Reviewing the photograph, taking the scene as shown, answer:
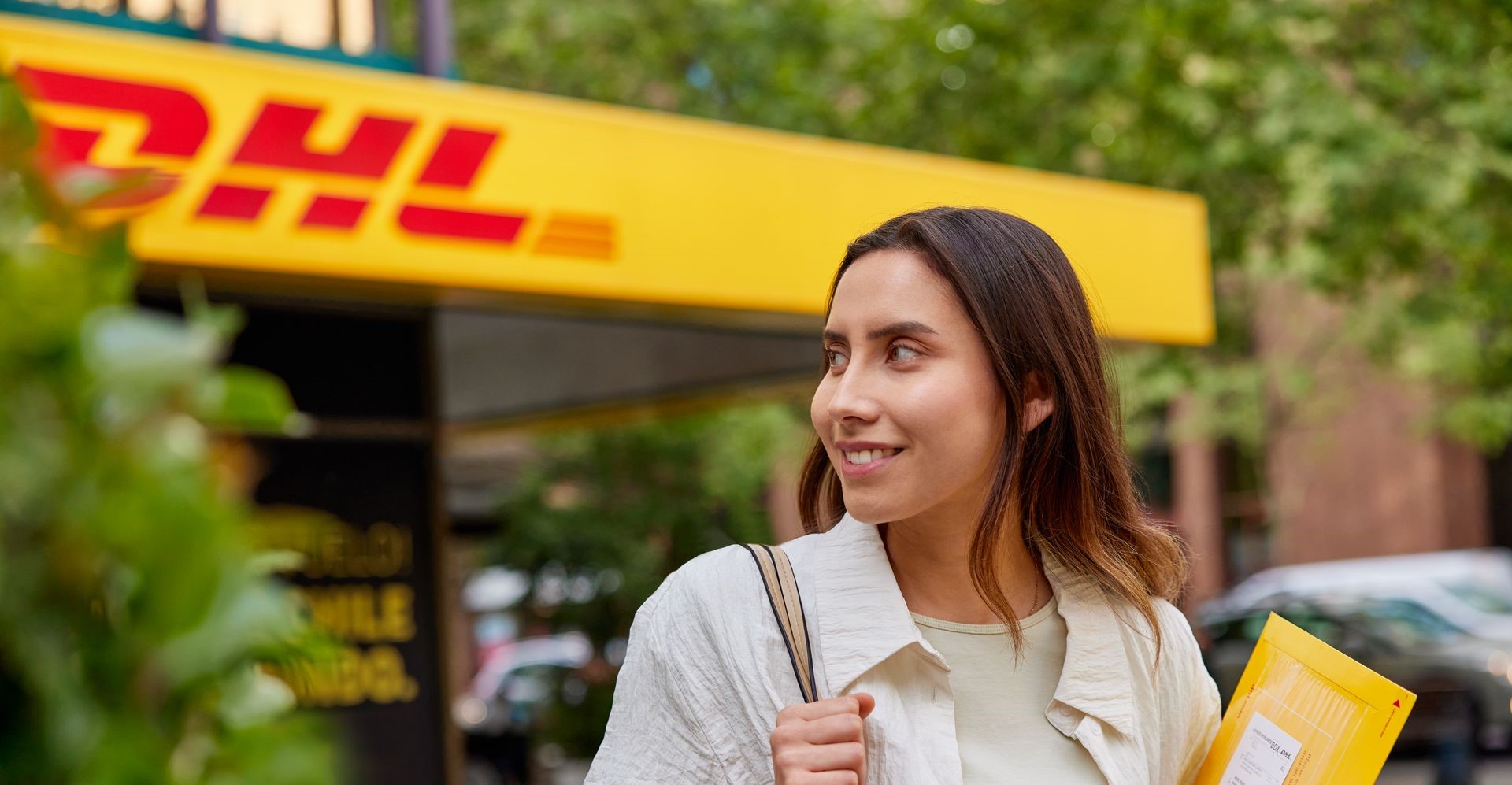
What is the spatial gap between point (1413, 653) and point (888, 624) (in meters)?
13.0

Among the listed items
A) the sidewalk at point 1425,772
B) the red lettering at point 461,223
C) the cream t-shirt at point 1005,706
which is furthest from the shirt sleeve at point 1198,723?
the sidewalk at point 1425,772

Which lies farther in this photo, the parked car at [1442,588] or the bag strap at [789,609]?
the parked car at [1442,588]

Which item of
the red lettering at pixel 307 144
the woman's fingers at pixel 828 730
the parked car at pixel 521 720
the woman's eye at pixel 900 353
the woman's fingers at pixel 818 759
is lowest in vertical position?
the parked car at pixel 521 720

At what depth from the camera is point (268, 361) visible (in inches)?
289

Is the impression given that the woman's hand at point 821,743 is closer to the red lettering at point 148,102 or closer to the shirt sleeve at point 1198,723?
the shirt sleeve at point 1198,723

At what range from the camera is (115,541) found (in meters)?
0.65

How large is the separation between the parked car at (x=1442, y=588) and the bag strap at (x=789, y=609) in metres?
13.3

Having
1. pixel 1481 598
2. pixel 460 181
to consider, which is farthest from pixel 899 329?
pixel 1481 598

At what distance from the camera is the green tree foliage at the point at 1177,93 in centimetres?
1062

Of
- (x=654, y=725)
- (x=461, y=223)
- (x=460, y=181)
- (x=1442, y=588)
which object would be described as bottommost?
(x=1442, y=588)

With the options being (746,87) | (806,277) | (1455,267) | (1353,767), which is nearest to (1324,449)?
(1455,267)

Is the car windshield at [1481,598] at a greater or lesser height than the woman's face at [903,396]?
lesser

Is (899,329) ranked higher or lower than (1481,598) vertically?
higher

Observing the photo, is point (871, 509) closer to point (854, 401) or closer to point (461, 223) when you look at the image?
point (854, 401)
